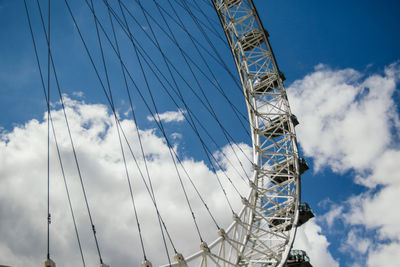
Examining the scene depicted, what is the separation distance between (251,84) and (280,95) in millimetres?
2832

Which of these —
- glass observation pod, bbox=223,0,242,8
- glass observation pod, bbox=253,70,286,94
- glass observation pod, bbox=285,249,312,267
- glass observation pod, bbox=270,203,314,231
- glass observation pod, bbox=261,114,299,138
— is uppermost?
glass observation pod, bbox=223,0,242,8

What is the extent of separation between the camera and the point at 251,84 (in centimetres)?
2608

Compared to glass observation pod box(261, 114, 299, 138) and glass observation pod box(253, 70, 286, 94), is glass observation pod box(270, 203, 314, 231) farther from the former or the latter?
glass observation pod box(253, 70, 286, 94)

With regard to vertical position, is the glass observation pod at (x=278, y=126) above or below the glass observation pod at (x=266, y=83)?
below

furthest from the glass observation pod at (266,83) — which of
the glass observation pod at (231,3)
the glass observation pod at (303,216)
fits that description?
the glass observation pod at (303,216)

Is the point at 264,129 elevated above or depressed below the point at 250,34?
below

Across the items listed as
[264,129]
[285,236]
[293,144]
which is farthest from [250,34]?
[285,236]

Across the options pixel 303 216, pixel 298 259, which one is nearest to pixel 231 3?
pixel 303 216

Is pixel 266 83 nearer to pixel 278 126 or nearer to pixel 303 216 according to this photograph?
pixel 278 126

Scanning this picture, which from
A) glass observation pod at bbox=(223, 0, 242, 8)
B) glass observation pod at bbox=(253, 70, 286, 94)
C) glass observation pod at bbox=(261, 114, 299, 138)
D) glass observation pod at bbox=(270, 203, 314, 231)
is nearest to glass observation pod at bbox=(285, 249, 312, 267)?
glass observation pod at bbox=(270, 203, 314, 231)

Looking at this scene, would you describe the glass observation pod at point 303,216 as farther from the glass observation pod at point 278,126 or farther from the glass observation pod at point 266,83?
the glass observation pod at point 266,83

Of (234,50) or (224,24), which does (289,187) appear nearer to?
(234,50)

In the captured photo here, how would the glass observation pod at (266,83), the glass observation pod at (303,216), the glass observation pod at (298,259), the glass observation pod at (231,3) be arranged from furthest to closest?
the glass observation pod at (231,3)
the glass observation pod at (266,83)
the glass observation pod at (303,216)
the glass observation pod at (298,259)

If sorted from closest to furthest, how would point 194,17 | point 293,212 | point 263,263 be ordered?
1. point 263,263
2. point 293,212
3. point 194,17
